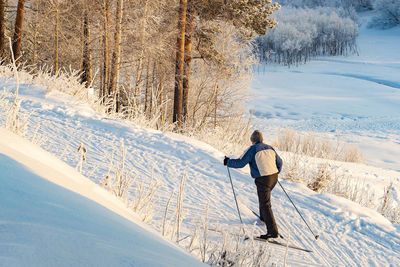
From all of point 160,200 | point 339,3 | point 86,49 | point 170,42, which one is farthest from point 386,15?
point 160,200

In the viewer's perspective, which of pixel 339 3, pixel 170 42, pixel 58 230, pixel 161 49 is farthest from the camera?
pixel 339 3

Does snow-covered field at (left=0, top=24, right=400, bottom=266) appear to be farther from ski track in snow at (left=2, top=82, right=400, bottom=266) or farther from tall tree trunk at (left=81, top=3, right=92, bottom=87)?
tall tree trunk at (left=81, top=3, right=92, bottom=87)

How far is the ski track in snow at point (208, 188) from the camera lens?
4.97m

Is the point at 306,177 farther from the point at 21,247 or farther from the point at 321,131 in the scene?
the point at 321,131

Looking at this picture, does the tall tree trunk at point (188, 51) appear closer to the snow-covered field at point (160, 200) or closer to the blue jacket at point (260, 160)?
the snow-covered field at point (160, 200)

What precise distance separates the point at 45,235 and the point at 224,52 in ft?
56.8

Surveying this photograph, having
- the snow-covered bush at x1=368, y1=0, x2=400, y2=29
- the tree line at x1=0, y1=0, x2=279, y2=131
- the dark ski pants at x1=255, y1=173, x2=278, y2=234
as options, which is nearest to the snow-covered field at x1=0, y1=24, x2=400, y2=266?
the dark ski pants at x1=255, y1=173, x2=278, y2=234

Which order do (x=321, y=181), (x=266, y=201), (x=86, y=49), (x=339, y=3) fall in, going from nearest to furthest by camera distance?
1. (x=266, y=201)
2. (x=321, y=181)
3. (x=86, y=49)
4. (x=339, y=3)

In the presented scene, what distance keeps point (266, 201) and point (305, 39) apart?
50891 millimetres

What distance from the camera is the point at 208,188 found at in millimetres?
6473

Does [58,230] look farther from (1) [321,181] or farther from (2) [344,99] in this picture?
(2) [344,99]

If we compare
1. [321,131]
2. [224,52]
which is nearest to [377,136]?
[321,131]

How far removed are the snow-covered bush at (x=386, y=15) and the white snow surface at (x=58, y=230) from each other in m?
74.7

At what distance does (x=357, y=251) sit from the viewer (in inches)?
197
